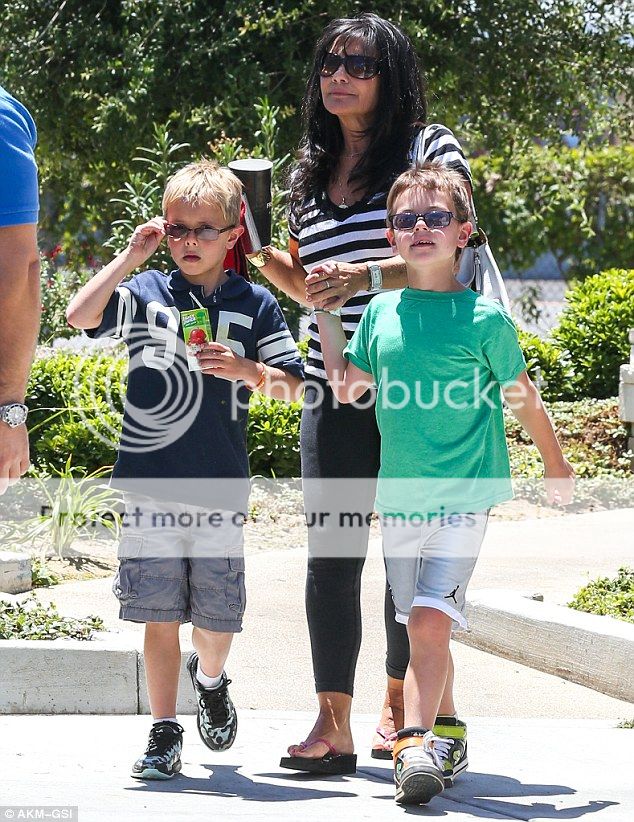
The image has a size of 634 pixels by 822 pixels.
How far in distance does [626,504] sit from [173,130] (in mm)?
4709

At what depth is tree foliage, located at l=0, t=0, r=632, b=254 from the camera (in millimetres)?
9242

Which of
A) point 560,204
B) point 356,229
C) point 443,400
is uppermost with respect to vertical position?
point 560,204

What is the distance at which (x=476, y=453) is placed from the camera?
10.7 feet

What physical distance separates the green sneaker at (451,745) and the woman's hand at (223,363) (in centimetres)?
106

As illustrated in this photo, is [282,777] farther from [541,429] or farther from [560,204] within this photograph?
[560,204]

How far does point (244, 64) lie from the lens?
923 centimetres

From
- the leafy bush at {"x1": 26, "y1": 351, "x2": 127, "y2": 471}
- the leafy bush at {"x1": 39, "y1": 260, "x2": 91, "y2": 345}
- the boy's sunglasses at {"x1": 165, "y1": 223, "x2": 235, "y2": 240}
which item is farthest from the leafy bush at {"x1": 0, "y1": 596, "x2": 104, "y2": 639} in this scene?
the leafy bush at {"x1": 39, "y1": 260, "x2": 91, "y2": 345}

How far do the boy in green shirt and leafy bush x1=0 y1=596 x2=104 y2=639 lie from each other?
4.43ft

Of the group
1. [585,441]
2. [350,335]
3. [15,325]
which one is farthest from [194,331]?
[585,441]

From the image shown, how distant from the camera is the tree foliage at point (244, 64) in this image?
9242mm

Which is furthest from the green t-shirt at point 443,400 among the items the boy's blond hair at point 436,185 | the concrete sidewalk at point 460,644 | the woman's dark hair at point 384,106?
the concrete sidewalk at point 460,644

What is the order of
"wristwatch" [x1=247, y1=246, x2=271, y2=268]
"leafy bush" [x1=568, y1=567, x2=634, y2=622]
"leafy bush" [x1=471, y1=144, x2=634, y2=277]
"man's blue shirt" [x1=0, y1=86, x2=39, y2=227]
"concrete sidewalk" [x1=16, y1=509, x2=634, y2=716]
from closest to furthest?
"man's blue shirt" [x1=0, y1=86, x2=39, y2=227]
"wristwatch" [x1=247, y1=246, x2=271, y2=268]
"concrete sidewalk" [x1=16, y1=509, x2=634, y2=716]
"leafy bush" [x1=568, y1=567, x2=634, y2=622]
"leafy bush" [x1=471, y1=144, x2=634, y2=277]

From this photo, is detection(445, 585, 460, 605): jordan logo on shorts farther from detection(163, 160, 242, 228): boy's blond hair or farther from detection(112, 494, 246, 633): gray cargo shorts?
detection(163, 160, 242, 228): boy's blond hair

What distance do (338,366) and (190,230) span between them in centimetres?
55
